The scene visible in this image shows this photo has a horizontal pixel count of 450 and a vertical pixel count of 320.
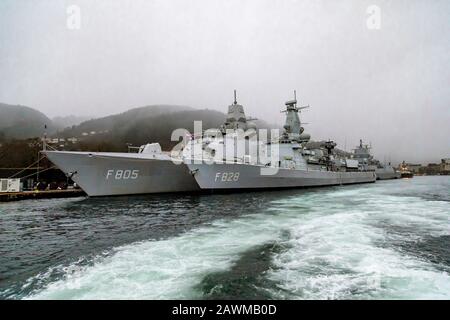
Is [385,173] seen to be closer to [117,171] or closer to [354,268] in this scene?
A: [117,171]

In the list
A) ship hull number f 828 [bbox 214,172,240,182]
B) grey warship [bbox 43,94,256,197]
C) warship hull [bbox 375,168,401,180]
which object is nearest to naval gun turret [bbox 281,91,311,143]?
ship hull number f 828 [bbox 214,172,240,182]

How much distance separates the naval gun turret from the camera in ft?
118

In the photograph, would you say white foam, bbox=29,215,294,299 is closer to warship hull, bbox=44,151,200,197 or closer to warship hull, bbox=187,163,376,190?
warship hull, bbox=187,163,376,190

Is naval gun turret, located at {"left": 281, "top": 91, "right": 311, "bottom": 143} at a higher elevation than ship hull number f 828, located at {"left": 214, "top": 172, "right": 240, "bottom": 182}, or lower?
higher

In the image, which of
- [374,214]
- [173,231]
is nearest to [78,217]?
[173,231]

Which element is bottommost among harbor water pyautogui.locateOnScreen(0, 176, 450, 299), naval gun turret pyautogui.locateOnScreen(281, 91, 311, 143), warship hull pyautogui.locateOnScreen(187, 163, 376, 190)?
harbor water pyautogui.locateOnScreen(0, 176, 450, 299)

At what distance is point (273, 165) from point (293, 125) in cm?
1300

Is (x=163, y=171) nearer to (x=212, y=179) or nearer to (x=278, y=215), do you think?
(x=212, y=179)

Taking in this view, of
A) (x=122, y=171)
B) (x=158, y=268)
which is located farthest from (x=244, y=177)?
(x=158, y=268)

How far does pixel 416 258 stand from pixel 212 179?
17.1 metres

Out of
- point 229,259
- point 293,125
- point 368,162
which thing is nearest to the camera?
point 229,259

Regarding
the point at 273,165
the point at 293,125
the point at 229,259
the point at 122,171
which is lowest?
the point at 229,259

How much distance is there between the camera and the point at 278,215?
12.4m

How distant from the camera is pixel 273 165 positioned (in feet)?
91.2
